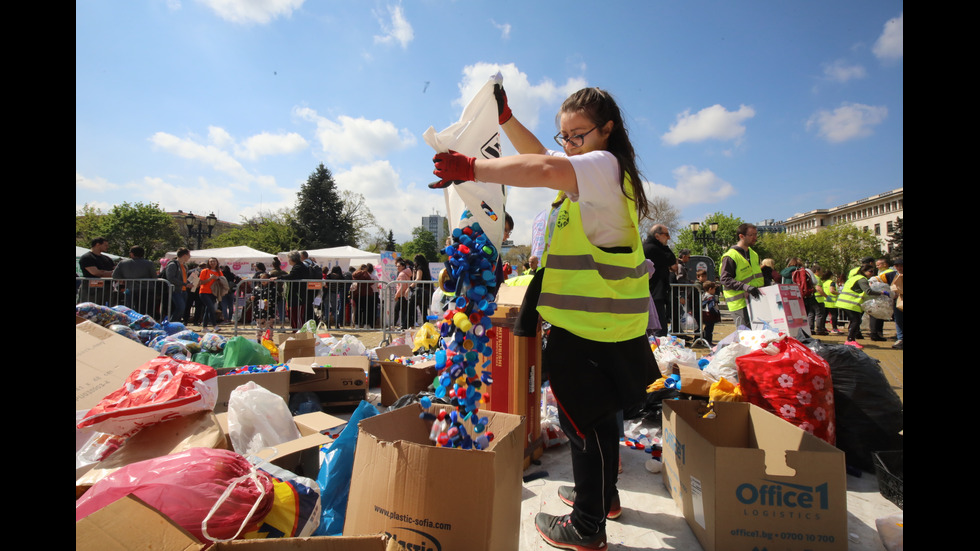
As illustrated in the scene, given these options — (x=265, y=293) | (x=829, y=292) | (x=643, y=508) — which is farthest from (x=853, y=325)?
(x=265, y=293)

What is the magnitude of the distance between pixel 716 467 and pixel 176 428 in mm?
2323

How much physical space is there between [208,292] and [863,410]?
34.2ft

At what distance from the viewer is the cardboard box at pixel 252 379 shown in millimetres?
3135

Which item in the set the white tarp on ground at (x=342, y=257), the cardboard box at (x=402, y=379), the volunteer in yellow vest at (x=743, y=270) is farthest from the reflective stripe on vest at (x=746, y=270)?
the white tarp on ground at (x=342, y=257)

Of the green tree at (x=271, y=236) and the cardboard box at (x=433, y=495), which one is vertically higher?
the green tree at (x=271, y=236)

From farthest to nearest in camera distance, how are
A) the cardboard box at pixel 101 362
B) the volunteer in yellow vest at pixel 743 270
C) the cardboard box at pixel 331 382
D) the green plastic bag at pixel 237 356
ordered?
the volunteer in yellow vest at pixel 743 270 < the green plastic bag at pixel 237 356 < the cardboard box at pixel 331 382 < the cardboard box at pixel 101 362

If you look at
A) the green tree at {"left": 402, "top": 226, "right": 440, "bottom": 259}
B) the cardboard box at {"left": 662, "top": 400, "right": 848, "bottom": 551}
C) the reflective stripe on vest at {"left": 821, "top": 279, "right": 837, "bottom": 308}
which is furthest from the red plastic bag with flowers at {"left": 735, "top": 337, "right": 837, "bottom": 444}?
the green tree at {"left": 402, "top": 226, "right": 440, "bottom": 259}

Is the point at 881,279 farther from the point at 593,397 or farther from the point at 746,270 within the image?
the point at 593,397

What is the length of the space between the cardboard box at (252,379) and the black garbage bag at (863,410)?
364cm

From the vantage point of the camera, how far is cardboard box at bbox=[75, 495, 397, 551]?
3.38 feet

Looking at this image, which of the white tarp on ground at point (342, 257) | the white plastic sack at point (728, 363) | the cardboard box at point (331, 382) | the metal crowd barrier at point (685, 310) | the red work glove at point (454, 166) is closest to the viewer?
the red work glove at point (454, 166)

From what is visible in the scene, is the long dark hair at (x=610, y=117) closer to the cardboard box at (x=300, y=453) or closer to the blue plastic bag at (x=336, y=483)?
the blue plastic bag at (x=336, y=483)

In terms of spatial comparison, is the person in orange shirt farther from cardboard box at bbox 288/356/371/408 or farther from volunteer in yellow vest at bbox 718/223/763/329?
volunteer in yellow vest at bbox 718/223/763/329
